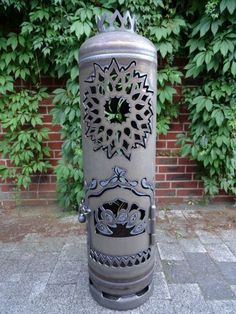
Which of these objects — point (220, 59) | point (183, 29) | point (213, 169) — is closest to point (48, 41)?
point (183, 29)

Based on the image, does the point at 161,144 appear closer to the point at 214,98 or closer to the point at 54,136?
the point at 214,98

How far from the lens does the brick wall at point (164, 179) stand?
2578mm

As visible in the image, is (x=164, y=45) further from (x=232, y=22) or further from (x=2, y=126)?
(x=2, y=126)

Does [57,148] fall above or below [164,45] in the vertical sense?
below

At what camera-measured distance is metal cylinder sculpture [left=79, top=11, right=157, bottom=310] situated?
1.19 meters

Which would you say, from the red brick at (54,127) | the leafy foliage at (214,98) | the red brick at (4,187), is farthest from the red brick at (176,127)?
the red brick at (4,187)

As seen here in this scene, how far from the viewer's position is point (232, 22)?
78.7 inches

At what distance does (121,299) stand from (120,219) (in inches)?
18.3

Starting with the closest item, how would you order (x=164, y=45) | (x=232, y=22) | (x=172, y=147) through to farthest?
(x=232, y=22) → (x=164, y=45) → (x=172, y=147)

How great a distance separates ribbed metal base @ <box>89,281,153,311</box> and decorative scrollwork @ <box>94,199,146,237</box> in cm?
37

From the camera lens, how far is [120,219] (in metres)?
1.31

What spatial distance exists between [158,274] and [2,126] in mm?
1816

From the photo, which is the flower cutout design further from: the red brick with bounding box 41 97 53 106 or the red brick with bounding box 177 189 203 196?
the red brick with bounding box 177 189 203 196

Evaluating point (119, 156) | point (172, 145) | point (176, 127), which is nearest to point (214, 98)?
point (176, 127)
